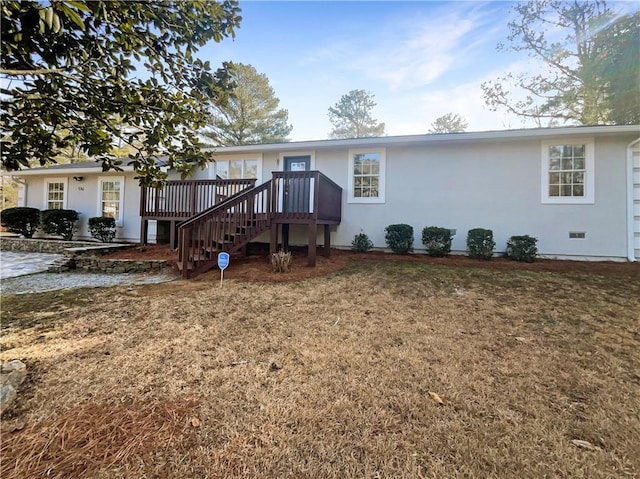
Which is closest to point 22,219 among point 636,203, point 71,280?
point 71,280

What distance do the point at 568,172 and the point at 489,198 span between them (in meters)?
1.83

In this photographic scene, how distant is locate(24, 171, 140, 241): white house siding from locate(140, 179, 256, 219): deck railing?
7.79ft

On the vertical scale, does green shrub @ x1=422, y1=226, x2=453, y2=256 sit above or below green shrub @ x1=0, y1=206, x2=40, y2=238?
below

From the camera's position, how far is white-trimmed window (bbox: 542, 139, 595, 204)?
7.14 metres

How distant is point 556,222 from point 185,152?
27.6 feet

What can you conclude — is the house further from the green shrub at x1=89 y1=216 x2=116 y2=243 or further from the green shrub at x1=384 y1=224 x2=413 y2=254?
the green shrub at x1=89 y1=216 x2=116 y2=243

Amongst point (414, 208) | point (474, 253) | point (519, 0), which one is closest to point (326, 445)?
point (474, 253)

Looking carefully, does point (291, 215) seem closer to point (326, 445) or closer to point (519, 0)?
point (326, 445)

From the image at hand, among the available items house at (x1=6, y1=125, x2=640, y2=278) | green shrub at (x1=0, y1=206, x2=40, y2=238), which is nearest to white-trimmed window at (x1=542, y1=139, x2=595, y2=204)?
house at (x1=6, y1=125, x2=640, y2=278)

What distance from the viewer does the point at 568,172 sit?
733 cm

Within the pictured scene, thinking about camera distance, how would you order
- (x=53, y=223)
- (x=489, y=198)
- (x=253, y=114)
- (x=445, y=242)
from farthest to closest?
(x=253, y=114) → (x=53, y=223) → (x=489, y=198) → (x=445, y=242)

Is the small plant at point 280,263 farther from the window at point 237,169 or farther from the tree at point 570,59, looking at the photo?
the tree at point 570,59

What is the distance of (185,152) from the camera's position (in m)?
2.97

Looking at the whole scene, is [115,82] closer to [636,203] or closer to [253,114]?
[636,203]
